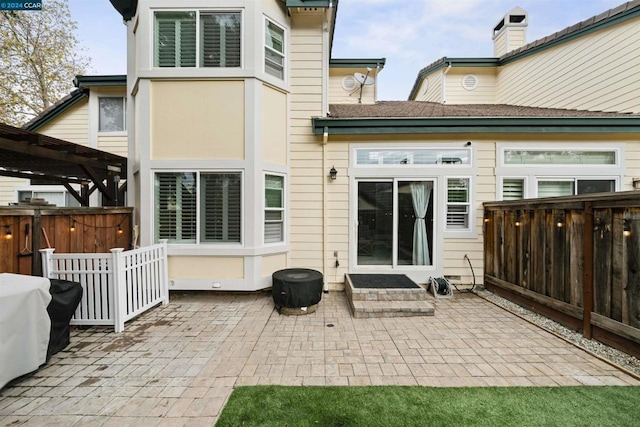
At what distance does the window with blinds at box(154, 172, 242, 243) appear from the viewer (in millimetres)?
5031

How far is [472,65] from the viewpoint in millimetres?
9555

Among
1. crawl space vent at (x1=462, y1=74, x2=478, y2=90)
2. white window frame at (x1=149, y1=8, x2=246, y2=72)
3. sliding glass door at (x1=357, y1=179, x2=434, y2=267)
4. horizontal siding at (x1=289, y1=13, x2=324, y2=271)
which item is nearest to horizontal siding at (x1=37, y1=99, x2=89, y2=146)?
white window frame at (x1=149, y1=8, x2=246, y2=72)

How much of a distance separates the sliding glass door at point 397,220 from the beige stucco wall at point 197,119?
2855 mm

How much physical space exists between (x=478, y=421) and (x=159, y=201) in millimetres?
5673

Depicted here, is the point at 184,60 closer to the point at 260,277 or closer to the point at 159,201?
the point at 159,201

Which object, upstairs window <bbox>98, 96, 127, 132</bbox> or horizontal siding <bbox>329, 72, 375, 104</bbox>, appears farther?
horizontal siding <bbox>329, 72, 375, 104</bbox>

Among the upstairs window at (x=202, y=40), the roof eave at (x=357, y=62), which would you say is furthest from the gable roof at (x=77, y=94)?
the roof eave at (x=357, y=62)

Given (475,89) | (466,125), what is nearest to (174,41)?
(466,125)

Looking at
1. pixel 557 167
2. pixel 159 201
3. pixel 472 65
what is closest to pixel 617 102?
pixel 557 167

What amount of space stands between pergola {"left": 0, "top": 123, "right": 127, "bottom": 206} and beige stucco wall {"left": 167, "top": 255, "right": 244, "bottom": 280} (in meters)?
2.75

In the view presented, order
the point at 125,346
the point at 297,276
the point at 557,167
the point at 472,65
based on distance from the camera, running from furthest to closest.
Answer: the point at 472,65, the point at 557,167, the point at 297,276, the point at 125,346

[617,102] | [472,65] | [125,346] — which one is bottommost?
[125,346]

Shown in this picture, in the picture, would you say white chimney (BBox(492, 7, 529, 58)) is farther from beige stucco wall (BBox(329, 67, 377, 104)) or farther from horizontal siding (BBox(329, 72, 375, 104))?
horizontal siding (BBox(329, 72, 375, 104))

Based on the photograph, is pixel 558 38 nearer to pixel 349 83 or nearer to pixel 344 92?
pixel 349 83
